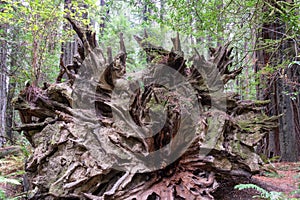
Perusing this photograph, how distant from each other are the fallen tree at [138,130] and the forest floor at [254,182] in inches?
9.5

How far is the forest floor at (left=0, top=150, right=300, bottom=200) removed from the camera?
3.23 m

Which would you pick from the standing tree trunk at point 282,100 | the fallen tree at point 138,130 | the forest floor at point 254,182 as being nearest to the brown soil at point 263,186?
the forest floor at point 254,182

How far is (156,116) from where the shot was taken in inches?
119

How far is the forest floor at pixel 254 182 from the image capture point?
10.6 ft

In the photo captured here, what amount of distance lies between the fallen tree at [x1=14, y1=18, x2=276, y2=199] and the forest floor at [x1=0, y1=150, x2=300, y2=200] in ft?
0.79

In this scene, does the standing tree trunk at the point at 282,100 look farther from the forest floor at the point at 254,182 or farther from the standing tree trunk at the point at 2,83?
the standing tree trunk at the point at 2,83

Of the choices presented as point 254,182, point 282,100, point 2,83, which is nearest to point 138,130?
point 254,182

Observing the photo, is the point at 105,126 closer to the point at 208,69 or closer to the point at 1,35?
the point at 208,69

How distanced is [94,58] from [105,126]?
47.0 inches

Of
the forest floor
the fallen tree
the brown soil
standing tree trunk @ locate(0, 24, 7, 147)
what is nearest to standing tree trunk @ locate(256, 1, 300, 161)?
the forest floor

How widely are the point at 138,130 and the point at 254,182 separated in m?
2.07

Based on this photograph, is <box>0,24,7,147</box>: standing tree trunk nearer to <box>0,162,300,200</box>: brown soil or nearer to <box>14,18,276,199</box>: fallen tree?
<box>0,162,300,200</box>: brown soil

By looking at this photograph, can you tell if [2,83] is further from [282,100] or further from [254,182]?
[282,100]

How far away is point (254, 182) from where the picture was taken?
3.71 m
